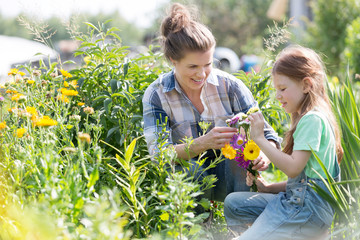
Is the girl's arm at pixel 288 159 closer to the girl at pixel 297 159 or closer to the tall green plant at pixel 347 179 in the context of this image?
the girl at pixel 297 159

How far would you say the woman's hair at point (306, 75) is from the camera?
2.05 metres

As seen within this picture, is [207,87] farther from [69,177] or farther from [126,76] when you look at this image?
[69,177]

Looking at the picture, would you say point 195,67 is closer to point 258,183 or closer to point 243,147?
point 243,147

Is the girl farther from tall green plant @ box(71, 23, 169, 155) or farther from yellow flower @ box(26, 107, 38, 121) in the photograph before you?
yellow flower @ box(26, 107, 38, 121)

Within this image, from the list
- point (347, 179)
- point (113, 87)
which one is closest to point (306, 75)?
point (347, 179)

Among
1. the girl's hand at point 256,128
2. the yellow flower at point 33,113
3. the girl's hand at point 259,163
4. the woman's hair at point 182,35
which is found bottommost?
the girl's hand at point 259,163

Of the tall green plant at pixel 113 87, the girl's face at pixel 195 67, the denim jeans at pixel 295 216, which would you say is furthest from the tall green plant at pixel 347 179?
the tall green plant at pixel 113 87

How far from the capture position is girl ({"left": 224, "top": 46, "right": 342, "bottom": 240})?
1.91 metres

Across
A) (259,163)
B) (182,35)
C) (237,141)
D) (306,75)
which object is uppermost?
(182,35)

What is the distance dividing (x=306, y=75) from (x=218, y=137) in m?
0.52

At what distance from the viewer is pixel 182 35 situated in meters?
2.44

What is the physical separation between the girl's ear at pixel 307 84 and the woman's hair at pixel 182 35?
0.59 m

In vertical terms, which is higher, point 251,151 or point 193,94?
point 193,94

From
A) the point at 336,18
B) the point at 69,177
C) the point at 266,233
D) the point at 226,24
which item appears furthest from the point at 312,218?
the point at 226,24
